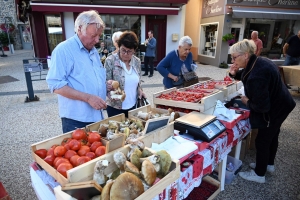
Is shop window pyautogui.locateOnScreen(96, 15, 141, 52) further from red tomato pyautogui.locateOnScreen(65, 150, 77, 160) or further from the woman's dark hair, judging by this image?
red tomato pyautogui.locateOnScreen(65, 150, 77, 160)

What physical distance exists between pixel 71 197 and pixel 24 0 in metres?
11.1

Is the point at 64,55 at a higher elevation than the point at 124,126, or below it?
higher

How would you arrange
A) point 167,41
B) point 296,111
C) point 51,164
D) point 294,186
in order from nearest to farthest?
point 51,164 < point 294,186 < point 296,111 < point 167,41

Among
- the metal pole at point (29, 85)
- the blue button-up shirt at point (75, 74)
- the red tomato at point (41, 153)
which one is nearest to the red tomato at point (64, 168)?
the red tomato at point (41, 153)

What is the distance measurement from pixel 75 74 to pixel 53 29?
970cm

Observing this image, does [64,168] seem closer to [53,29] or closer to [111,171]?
[111,171]

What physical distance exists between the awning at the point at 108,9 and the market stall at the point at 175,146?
7.59 metres

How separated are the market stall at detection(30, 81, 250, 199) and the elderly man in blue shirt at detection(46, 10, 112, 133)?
21cm

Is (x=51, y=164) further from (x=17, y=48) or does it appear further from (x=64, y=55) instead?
(x=17, y=48)

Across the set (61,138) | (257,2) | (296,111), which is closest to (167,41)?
(257,2)

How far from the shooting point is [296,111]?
485 centimetres

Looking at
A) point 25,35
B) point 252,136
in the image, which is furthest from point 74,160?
point 25,35

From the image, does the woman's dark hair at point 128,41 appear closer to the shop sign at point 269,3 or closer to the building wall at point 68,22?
the building wall at point 68,22

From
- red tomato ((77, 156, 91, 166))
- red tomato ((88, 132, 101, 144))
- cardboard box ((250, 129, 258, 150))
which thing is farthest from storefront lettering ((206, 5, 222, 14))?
red tomato ((77, 156, 91, 166))
